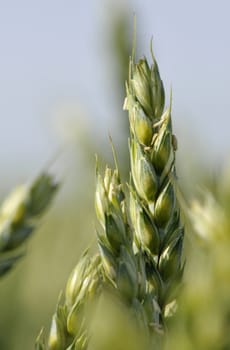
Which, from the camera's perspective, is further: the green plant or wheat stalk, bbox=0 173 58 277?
wheat stalk, bbox=0 173 58 277

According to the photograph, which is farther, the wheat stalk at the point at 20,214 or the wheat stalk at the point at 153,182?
the wheat stalk at the point at 20,214

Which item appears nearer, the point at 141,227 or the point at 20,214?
the point at 141,227

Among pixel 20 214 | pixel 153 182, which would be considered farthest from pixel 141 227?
pixel 20 214

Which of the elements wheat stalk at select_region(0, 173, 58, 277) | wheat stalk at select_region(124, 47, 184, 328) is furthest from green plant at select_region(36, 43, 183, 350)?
wheat stalk at select_region(0, 173, 58, 277)

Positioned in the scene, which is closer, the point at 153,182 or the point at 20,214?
the point at 153,182

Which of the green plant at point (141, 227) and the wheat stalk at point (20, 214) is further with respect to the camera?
the wheat stalk at point (20, 214)

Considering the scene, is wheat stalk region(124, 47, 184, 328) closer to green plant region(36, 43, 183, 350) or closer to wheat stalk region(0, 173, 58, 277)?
green plant region(36, 43, 183, 350)

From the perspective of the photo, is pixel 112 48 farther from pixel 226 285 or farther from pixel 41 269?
pixel 226 285

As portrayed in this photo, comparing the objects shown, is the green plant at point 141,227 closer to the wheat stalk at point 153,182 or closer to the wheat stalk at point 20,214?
the wheat stalk at point 153,182

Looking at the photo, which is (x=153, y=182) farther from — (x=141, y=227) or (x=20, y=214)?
(x=20, y=214)

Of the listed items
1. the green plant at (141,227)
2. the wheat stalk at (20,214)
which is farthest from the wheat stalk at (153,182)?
the wheat stalk at (20,214)

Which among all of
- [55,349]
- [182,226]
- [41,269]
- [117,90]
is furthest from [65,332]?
[41,269]
